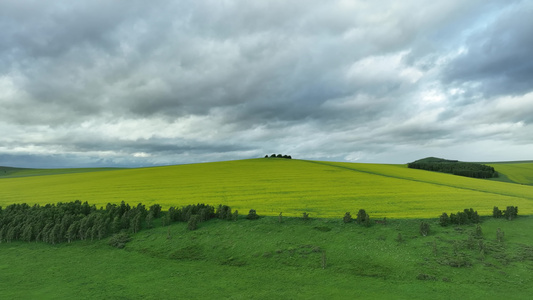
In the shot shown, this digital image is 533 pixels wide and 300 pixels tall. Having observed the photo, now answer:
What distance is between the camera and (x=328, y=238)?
695 inches

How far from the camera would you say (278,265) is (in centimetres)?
1513

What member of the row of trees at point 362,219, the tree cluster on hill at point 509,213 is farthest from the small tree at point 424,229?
the tree cluster on hill at point 509,213

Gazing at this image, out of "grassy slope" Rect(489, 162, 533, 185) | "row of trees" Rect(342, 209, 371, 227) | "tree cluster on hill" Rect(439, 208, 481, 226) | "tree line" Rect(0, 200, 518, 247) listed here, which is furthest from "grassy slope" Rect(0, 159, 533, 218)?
"grassy slope" Rect(489, 162, 533, 185)

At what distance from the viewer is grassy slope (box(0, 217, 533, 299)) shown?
12.5 metres

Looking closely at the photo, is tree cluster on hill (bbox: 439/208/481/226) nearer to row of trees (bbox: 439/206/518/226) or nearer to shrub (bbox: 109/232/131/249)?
row of trees (bbox: 439/206/518/226)

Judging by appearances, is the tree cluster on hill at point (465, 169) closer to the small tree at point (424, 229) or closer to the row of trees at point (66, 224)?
the small tree at point (424, 229)

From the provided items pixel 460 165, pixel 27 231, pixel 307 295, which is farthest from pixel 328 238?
pixel 460 165

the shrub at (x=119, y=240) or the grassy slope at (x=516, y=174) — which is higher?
the grassy slope at (x=516, y=174)

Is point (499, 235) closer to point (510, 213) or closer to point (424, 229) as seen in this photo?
point (424, 229)

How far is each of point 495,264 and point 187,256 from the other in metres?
16.4

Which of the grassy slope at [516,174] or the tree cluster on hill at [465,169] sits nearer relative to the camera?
the grassy slope at [516,174]

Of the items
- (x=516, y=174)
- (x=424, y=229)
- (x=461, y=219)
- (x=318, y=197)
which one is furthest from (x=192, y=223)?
(x=516, y=174)

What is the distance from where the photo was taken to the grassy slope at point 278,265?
1253 cm

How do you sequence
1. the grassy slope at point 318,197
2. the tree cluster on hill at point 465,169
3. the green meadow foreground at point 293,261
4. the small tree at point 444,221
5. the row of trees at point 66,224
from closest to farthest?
the green meadow foreground at point 293,261
the small tree at point 444,221
the row of trees at point 66,224
the grassy slope at point 318,197
the tree cluster on hill at point 465,169
